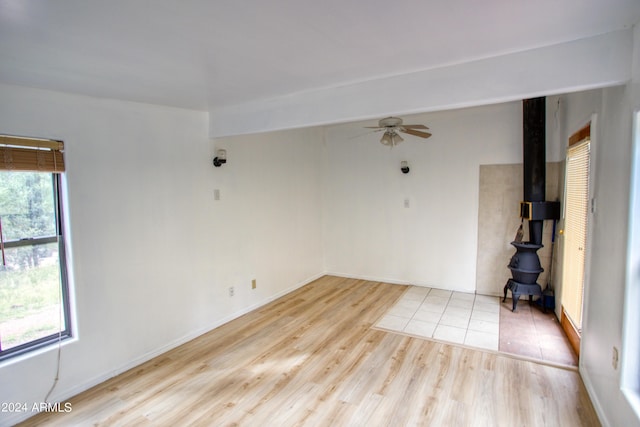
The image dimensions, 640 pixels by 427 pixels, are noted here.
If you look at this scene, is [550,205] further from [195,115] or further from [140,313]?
[140,313]

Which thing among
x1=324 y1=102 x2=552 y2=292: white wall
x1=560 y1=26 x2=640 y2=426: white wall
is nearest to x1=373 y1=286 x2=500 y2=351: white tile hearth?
x1=324 y1=102 x2=552 y2=292: white wall

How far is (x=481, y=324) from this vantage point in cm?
380

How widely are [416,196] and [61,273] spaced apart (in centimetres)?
440

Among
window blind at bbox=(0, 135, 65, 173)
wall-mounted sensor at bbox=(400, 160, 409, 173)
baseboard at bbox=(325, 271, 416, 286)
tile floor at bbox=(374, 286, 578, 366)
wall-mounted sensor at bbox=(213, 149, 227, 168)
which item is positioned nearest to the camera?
window blind at bbox=(0, 135, 65, 173)

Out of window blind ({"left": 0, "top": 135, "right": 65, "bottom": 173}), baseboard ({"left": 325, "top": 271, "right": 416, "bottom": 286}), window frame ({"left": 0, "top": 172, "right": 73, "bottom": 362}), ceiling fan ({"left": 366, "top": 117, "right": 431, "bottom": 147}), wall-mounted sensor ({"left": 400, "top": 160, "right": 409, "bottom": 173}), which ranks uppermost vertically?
ceiling fan ({"left": 366, "top": 117, "right": 431, "bottom": 147})

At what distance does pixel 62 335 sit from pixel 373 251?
4190 millimetres

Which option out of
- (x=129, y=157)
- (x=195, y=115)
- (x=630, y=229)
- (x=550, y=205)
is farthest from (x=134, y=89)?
(x=550, y=205)

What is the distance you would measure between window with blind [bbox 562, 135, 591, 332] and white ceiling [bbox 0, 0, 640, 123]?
1.69 m

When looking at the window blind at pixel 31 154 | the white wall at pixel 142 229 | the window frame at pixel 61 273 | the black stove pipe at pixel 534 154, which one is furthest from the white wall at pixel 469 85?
the black stove pipe at pixel 534 154

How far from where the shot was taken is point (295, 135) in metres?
5.12

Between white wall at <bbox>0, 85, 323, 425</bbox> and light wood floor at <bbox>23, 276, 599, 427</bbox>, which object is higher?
white wall at <bbox>0, 85, 323, 425</bbox>

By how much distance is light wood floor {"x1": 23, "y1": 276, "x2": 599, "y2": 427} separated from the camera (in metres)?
2.33

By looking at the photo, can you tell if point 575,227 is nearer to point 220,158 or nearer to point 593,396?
point 593,396

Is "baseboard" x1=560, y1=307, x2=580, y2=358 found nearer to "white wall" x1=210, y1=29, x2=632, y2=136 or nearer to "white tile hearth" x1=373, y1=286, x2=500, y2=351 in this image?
"white tile hearth" x1=373, y1=286, x2=500, y2=351
